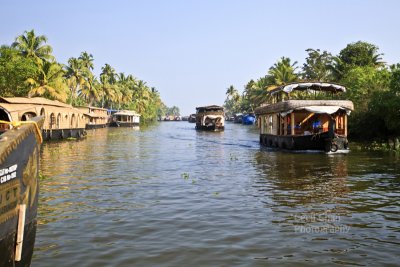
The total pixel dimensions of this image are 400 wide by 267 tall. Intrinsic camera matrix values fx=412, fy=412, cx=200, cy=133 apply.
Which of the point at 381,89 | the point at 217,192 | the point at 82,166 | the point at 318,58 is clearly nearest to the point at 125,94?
the point at 318,58

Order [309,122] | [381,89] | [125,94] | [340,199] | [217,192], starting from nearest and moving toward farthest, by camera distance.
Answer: [340,199] < [217,192] < [309,122] < [381,89] < [125,94]

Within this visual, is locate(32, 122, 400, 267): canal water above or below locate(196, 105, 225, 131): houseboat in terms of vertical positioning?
below

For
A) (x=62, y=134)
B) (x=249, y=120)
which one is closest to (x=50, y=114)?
(x=62, y=134)

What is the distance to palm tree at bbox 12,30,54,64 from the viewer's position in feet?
153

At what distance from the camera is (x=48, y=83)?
46.2 meters

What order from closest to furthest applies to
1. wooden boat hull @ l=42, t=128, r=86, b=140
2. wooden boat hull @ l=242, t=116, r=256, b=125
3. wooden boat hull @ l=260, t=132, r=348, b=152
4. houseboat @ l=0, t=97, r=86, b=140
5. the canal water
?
the canal water → wooden boat hull @ l=260, t=132, r=348, b=152 → houseboat @ l=0, t=97, r=86, b=140 → wooden boat hull @ l=42, t=128, r=86, b=140 → wooden boat hull @ l=242, t=116, r=256, b=125

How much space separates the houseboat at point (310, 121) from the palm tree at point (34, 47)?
3070cm

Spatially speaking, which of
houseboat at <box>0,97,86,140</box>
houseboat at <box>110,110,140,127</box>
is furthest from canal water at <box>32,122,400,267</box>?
houseboat at <box>110,110,140,127</box>

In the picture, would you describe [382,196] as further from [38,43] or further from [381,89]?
[38,43]

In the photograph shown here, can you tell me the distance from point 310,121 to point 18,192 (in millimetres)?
23164

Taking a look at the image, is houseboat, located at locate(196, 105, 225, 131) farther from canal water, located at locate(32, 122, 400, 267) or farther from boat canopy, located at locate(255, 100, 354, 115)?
canal water, located at locate(32, 122, 400, 267)

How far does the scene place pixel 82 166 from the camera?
18.0m

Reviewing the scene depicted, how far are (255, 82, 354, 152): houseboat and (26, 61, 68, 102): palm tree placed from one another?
26788 millimetres

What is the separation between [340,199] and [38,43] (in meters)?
45.7
